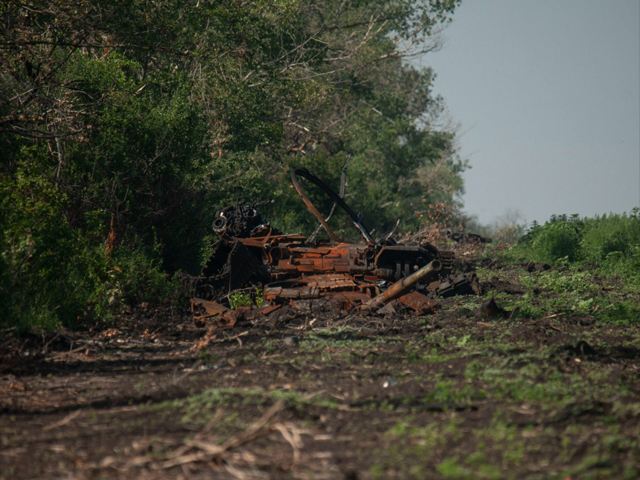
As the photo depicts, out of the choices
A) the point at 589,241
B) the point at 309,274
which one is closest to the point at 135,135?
the point at 309,274

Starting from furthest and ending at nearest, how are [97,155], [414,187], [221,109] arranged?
[414,187], [221,109], [97,155]

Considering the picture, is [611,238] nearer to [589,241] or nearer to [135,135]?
[589,241]

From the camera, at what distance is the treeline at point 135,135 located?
9359mm

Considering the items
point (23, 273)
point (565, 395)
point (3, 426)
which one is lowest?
point (3, 426)

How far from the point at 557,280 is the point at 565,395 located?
431 inches

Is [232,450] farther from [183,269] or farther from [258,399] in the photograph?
[183,269]

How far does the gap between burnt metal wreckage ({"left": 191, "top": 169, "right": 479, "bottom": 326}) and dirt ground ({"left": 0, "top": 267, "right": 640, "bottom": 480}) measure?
1.86 m

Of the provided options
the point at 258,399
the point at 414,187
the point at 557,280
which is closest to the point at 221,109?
the point at 557,280

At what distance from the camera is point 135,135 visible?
46.7 feet

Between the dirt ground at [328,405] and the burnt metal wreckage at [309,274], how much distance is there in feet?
6.10

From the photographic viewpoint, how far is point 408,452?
414cm

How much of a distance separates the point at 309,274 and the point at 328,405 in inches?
291

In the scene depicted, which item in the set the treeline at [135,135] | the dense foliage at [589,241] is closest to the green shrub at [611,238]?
the dense foliage at [589,241]

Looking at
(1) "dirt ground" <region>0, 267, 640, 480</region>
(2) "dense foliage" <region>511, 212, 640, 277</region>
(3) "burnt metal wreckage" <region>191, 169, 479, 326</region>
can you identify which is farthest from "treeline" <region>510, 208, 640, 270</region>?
(1) "dirt ground" <region>0, 267, 640, 480</region>
